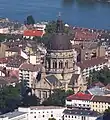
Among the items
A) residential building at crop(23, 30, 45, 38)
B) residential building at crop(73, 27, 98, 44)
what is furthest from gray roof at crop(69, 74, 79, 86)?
residential building at crop(23, 30, 45, 38)

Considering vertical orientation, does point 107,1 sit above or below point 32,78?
above

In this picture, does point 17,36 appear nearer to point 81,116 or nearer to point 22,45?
point 22,45

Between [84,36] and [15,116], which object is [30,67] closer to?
[15,116]

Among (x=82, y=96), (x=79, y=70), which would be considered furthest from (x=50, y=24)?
(x=82, y=96)

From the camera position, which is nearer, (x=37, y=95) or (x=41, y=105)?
(x=41, y=105)

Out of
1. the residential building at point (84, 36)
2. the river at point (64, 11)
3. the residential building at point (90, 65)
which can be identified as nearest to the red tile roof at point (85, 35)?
the residential building at point (84, 36)

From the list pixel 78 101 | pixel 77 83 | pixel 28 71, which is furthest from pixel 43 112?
pixel 28 71
